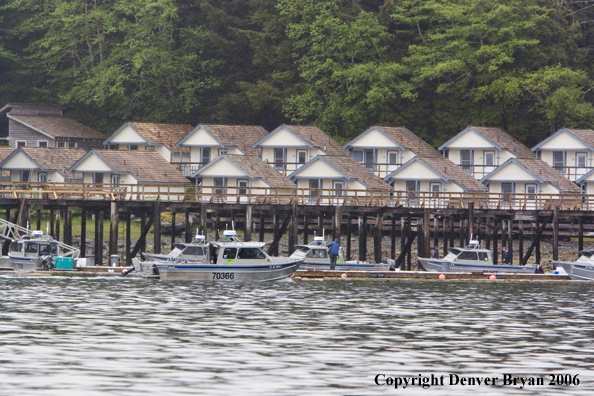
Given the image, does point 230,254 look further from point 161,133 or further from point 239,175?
point 161,133

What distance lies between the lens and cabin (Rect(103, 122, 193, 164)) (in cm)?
10194

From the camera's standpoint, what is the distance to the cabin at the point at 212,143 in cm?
9956

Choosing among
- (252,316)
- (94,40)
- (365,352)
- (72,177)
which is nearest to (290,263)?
(252,316)

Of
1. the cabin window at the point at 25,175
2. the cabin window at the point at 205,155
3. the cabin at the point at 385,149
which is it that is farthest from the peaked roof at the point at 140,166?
the cabin at the point at 385,149

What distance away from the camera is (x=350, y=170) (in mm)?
87938

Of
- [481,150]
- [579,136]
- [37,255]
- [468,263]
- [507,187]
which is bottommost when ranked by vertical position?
[468,263]

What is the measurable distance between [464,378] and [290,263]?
96.8 feet

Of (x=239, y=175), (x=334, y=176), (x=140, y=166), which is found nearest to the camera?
(x=239, y=175)

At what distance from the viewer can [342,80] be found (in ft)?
348

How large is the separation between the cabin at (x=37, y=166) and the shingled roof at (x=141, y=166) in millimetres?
4095

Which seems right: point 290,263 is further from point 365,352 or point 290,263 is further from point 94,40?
point 94,40

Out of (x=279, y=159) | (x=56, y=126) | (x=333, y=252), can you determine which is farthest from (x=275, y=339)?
(x=56, y=126)

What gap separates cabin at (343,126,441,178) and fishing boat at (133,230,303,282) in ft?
133

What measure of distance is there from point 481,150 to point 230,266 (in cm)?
4404
